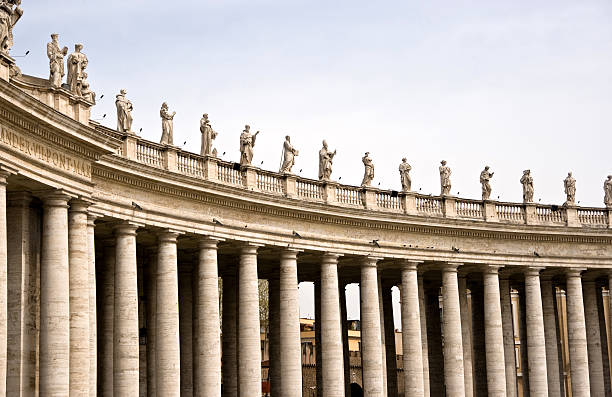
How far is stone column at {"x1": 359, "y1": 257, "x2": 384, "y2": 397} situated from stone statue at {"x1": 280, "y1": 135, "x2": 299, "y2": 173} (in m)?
9.44

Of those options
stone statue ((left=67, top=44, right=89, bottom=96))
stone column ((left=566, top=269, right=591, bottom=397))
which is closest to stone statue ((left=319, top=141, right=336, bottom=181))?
stone column ((left=566, top=269, right=591, bottom=397))

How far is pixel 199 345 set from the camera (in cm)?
7325

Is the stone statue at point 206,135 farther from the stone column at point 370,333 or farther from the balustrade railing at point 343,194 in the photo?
the stone column at point 370,333

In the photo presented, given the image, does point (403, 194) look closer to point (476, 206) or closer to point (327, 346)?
point (476, 206)

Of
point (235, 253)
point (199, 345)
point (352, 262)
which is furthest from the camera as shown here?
point (352, 262)

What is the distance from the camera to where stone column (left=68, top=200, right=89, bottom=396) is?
58.6 metres

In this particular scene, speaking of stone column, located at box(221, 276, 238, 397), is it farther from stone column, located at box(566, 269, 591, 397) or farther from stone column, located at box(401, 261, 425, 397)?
stone column, located at box(566, 269, 591, 397)

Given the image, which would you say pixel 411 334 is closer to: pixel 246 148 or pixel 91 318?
pixel 246 148

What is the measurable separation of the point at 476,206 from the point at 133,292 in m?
37.3

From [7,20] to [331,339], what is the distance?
37.3 metres

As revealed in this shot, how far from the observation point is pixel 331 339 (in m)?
81.9

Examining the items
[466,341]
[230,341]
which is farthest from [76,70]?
[466,341]

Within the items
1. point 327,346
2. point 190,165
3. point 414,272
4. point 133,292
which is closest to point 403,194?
point 414,272

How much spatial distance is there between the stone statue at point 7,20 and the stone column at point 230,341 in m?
36.9
